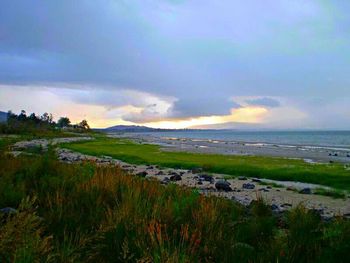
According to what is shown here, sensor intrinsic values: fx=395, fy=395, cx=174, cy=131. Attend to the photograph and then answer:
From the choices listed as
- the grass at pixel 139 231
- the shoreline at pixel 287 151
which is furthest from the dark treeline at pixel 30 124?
the grass at pixel 139 231

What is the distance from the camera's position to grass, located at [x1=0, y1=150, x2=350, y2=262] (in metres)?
4.41

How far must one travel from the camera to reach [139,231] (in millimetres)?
5312

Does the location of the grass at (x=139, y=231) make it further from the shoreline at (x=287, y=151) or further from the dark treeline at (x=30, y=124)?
the dark treeline at (x=30, y=124)

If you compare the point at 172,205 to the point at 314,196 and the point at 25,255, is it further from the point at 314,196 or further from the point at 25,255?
the point at 314,196

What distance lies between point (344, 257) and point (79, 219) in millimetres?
4007

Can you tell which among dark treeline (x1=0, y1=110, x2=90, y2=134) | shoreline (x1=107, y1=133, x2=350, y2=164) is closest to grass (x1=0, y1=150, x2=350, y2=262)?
shoreline (x1=107, y1=133, x2=350, y2=164)

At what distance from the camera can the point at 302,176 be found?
25.3 m

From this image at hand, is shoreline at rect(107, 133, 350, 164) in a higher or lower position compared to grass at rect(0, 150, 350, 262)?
Result: lower

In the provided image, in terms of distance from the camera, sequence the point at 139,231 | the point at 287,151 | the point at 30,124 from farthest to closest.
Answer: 1. the point at 30,124
2. the point at 287,151
3. the point at 139,231

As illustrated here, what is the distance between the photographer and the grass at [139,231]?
441cm

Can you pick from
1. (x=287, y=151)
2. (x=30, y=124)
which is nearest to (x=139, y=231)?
(x=287, y=151)

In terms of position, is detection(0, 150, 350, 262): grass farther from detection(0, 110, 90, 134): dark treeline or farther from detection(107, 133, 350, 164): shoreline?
detection(0, 110, 90, 134): dark treeline

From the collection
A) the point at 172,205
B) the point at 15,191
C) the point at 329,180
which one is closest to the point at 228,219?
the point at 172,205

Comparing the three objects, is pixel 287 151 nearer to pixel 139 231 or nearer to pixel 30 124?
pixel 139 231
